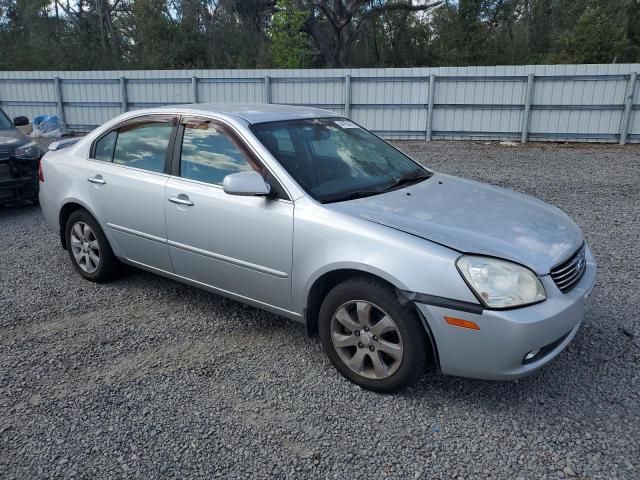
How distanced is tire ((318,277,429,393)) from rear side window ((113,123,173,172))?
1.83 m

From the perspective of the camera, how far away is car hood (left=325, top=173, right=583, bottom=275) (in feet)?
8.98

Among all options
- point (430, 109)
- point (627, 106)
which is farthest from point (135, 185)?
point (627, 106)

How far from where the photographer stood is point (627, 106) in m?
13.0

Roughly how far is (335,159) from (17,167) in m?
5.35

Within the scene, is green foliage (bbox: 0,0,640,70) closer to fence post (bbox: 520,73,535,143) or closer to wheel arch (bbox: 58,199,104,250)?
fence post (bbox: 520,73,535,143)

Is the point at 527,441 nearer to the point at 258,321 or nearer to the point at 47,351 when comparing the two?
the point at 258,321

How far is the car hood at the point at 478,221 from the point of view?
8.98ft

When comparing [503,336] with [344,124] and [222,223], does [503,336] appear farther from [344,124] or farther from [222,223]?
[344,124]

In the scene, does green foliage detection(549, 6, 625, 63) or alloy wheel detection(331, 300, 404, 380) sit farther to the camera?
green foliage detection(549, 6, 625, 63)

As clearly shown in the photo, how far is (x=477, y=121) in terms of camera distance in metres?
14.2

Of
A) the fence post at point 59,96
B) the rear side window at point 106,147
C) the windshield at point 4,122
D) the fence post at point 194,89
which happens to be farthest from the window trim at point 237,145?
the fence post at point 59,96

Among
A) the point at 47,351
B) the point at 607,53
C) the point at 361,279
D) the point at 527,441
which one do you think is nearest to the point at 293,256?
the point at 361,279

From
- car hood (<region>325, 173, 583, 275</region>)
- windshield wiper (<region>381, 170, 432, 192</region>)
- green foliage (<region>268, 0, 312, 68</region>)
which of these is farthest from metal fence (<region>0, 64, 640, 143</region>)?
car hood (<region>325, 173, 583, 275</region>)

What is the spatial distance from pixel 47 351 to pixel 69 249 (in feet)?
5.03
